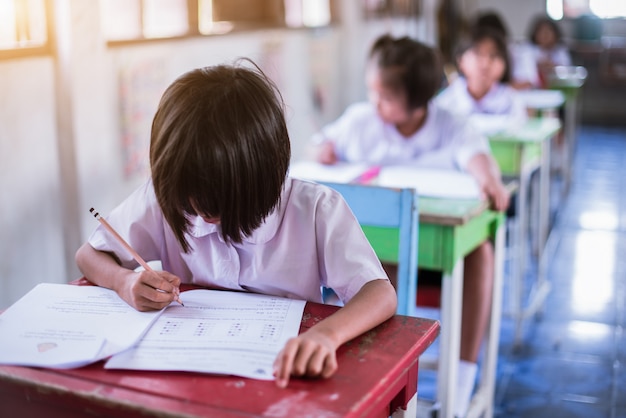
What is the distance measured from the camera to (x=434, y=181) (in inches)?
86.1

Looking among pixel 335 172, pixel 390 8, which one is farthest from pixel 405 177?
pixel 390 8

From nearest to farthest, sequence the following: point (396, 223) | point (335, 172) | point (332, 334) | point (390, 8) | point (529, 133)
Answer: point (332, 334)
point (396, 223)
point (335, 172)
point (529, 133)
point (390, 8)

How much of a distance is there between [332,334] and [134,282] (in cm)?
32

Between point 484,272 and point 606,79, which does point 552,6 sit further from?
point 484,272

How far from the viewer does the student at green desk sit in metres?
2.30

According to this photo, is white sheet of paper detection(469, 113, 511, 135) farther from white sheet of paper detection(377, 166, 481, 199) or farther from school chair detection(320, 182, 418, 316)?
school chair detection(320, 182, 418, 316)

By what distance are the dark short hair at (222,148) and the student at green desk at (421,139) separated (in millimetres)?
1117

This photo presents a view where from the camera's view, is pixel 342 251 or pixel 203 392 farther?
pixel 342 251

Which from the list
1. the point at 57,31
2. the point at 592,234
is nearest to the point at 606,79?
the point at 592,234

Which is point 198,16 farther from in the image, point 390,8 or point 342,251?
point 390,8

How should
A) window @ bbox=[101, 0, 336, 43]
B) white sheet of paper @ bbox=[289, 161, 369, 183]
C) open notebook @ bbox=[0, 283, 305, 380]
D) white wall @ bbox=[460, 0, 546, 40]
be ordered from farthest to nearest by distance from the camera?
1. white wall @ bbox=[460, 0, 546, 40]
2. window @ bbox=[101, 0, 336, 43]
3. white sheet of paper @ bbox=[289, 161, 369, 183]
4. open notebook @ bbox=[0, 283, 305, 380]

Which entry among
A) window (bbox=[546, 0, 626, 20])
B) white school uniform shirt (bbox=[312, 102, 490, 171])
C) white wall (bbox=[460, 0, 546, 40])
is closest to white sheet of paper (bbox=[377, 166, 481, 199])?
white school uniform shirt (bbox=[312, 102, 490, 171])

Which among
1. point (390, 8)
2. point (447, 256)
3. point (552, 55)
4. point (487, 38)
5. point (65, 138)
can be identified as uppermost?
point (390, 8)

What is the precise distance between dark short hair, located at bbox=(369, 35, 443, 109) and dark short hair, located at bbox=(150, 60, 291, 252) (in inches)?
49.1
